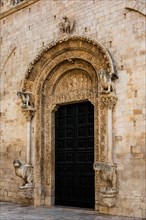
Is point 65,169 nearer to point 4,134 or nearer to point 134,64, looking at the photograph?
point 4,134

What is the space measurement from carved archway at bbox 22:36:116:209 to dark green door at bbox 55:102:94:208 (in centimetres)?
22

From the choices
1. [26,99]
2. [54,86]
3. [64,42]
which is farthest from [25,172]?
[64,42]

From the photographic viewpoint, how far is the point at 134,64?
28.5 feet

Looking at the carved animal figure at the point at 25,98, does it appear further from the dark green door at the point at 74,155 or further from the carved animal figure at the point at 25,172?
→ the carved animal figure at the point at 25,172

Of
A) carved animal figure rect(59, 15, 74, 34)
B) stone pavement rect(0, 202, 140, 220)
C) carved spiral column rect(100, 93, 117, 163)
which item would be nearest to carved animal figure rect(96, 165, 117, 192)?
carved spiral column rect(100, 93, 117, 163)

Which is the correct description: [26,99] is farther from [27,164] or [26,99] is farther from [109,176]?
[109,176]

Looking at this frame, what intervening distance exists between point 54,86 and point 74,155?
2.22 metres

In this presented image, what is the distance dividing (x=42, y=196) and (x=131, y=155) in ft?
11.0

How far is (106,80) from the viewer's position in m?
8.77

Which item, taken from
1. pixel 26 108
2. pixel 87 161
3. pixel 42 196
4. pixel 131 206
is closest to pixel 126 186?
pixel 131 206

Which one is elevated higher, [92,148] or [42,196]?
[92,148]

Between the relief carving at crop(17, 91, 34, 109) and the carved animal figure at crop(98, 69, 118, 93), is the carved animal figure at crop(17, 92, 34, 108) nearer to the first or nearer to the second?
the relief carving at crop(17, 91, 34, 109)

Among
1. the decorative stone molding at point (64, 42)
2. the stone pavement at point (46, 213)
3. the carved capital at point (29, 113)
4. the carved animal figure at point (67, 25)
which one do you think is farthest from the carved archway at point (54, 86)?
the stone pavement at point (46, 213)

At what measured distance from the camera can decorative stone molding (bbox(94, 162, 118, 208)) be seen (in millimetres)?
8539
